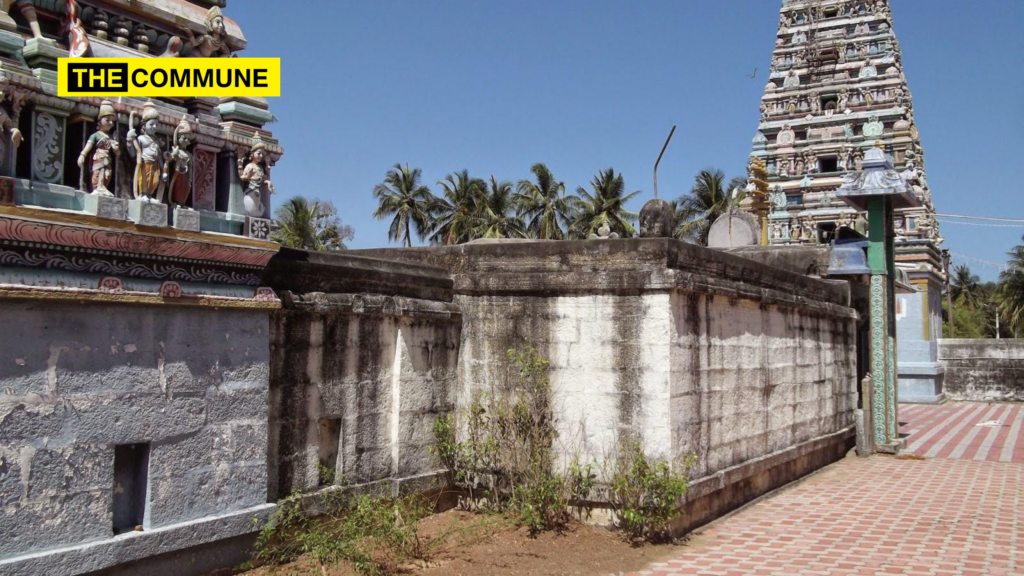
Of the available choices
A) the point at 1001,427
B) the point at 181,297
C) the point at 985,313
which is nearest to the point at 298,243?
the point at 1001,427

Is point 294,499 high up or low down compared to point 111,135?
down

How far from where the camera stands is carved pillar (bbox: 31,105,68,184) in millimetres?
4676

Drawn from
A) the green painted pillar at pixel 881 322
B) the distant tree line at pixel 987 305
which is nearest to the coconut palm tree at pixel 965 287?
the distant tree line at pixel 987 305

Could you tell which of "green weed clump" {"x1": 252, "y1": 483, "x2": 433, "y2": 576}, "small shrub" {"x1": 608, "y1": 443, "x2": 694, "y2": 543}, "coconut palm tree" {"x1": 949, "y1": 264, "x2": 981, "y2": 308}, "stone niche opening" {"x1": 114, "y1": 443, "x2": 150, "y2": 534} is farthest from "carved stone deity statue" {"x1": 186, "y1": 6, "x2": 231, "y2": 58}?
"coconut palm tree" {"x1": 949, "y1": 264, "x2": 981, "y2": 308}

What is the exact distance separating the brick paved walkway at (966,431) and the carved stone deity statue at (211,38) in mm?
11653

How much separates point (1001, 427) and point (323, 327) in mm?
16188

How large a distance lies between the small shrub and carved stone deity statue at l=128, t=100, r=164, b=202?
4.04m

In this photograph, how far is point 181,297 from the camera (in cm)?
519

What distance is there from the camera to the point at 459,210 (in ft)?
126

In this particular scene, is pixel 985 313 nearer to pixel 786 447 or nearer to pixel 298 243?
pixel 298 243

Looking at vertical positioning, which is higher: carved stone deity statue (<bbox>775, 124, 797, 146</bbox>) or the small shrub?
carved stone deity statue (<bbox>775, 124, 797, 146</bbox>)

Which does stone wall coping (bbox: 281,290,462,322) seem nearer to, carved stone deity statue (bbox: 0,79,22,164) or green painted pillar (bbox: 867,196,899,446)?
carved stone deity statue (bbox: 0,79,22,164)

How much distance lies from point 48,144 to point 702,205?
3755 centimetres

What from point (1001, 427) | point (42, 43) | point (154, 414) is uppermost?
point (42, 43)
